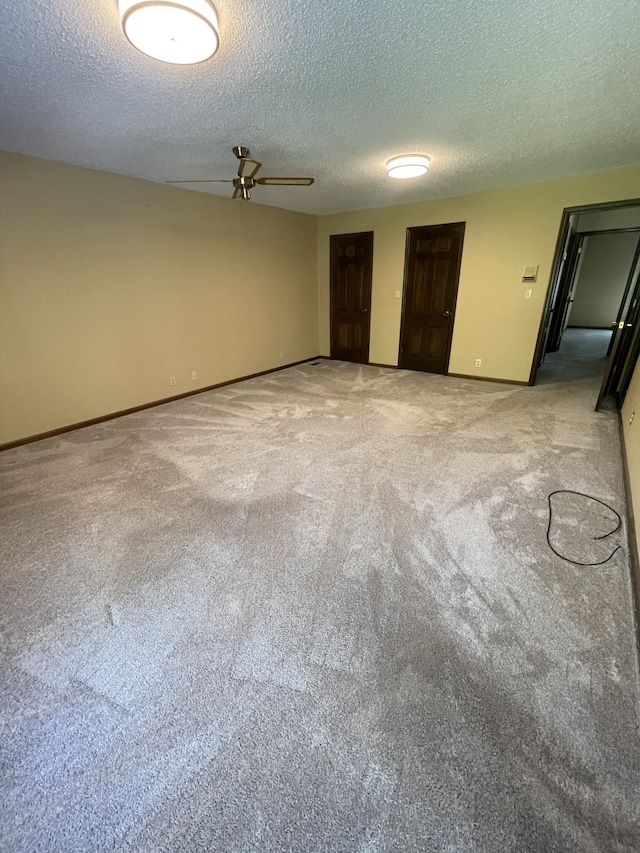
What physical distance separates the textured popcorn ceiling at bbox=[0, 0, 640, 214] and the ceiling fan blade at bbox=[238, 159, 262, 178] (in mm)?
80

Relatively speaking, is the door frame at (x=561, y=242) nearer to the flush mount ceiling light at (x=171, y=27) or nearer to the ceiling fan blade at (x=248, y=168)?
the ceiling fan blade at (x=248, y=168)

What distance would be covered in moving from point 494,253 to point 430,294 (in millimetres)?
947

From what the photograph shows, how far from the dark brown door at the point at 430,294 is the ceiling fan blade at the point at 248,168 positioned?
2725mm

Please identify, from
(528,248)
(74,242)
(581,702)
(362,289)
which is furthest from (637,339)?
(74,242)

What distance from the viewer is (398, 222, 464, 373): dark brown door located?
4809mm

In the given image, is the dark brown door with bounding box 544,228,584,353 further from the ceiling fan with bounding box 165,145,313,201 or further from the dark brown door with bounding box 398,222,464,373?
the ceiling fan with bounding box 165,145,313,201

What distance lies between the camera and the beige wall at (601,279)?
26.8 ft

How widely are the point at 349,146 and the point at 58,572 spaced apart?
365 centimetres

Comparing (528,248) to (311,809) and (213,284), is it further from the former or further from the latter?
(311,809)

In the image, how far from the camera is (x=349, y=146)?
2.79 meters

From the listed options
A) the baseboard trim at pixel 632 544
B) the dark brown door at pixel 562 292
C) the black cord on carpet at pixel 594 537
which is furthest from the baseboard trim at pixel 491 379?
the black cord on carpet at pixel 594 537

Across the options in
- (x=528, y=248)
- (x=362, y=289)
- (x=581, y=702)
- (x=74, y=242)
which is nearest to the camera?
(x=581, y=702)

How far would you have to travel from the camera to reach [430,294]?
16.8ft

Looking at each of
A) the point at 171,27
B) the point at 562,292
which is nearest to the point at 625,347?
the point at 562,292
